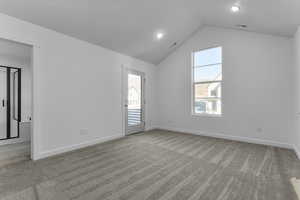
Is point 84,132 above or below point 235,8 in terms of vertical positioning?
below

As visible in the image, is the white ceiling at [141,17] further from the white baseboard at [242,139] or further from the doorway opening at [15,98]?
the white baseboard at [242,139]

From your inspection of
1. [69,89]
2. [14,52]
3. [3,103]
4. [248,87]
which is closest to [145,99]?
[69,89]

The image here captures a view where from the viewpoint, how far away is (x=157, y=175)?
2238mm

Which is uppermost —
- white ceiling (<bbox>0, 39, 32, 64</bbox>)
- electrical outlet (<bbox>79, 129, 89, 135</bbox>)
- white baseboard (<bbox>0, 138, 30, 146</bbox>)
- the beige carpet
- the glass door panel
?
white ceiling (<bbox>0, 39, 32, 64</bbox>)

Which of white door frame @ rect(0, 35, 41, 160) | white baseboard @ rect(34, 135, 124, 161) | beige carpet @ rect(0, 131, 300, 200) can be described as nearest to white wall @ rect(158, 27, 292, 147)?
beige carpet @ rect(0, 131, 300, 200)

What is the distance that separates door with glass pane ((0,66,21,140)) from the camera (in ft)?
12.8

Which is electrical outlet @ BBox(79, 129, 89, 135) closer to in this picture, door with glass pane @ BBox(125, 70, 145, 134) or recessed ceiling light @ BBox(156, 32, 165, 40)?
door with glass pane @ BBox(125, 70, 145, 134)

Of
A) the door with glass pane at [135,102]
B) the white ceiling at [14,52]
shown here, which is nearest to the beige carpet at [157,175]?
the door with glass pane at [135,102]

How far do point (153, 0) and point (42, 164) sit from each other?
3786 mm

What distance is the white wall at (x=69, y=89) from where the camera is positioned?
278cm

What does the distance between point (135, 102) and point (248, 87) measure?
3364 millimetres

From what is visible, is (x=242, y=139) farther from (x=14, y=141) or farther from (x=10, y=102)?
(x=10, y=102)

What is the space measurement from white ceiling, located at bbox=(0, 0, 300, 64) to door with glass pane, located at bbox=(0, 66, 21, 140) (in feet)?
7.60

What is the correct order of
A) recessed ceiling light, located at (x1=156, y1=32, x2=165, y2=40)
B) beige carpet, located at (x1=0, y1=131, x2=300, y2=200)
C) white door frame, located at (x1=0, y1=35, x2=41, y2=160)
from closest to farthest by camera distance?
beige carpet, located at (x1=0, y1=131, x2=300, y2=200) → white door frame, located at (x1=0, y1=35, x2=41, y2=160) → recessed ceiling light, located at (x1=156, y1=32, x2=165, y2=40)
